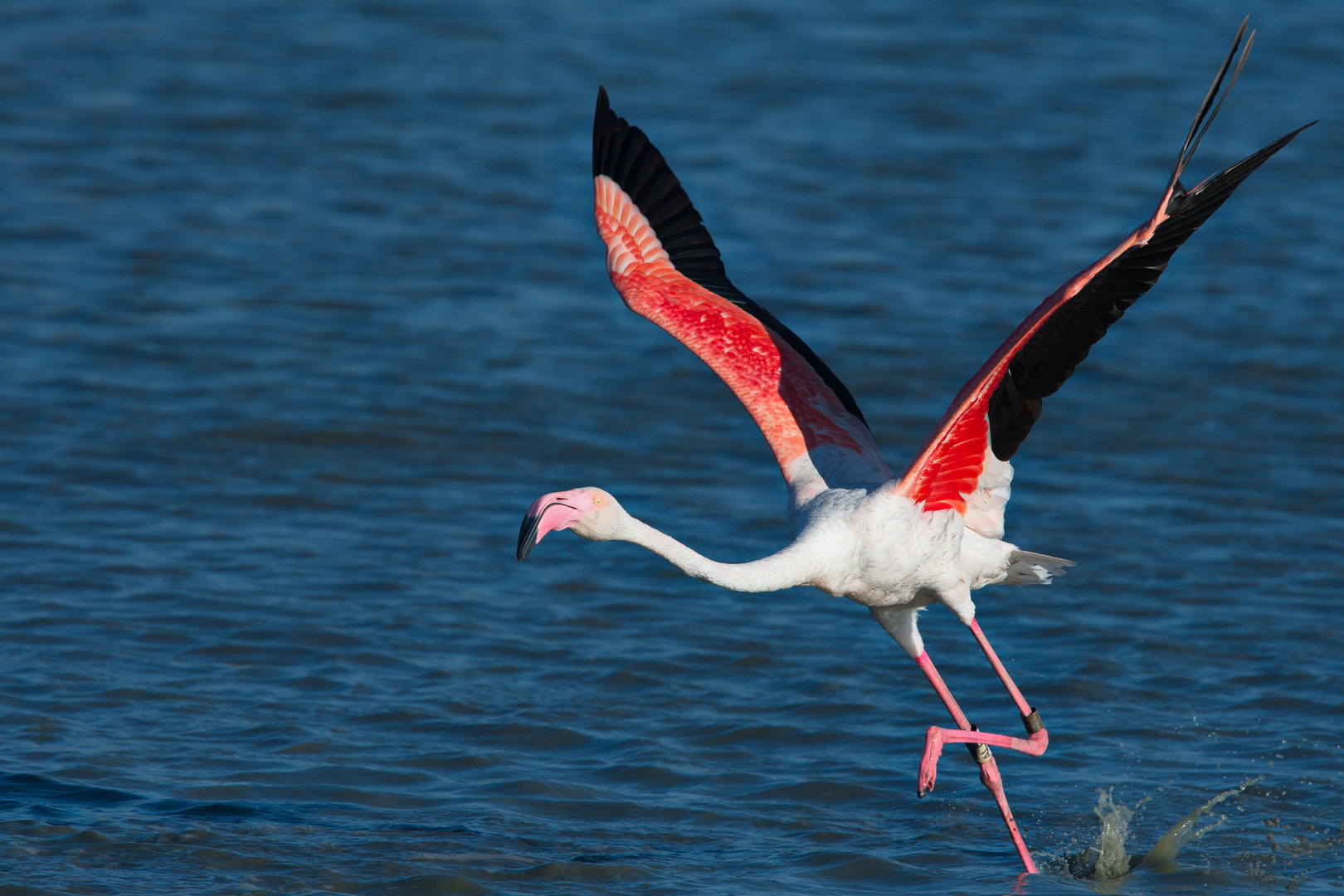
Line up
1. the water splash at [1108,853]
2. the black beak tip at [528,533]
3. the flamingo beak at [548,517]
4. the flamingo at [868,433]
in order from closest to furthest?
the black beak tip at [528,533], the flamingo beak at [548,517], the flamingo at [868,433], the water splash at [1108,853]

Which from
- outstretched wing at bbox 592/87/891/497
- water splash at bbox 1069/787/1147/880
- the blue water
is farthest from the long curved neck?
water splash at bbox 1069/787/1147/880

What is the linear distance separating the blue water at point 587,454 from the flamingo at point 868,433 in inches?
41.3

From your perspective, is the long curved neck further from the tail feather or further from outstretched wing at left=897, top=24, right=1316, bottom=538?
the tail feather

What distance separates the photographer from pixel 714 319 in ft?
28.9

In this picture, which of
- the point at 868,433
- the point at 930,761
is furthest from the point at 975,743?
the point at 868,433

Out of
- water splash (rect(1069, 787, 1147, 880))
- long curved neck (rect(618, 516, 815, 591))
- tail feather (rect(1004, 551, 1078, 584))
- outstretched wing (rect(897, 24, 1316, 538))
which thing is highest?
outstretched wing (rect(897, 24, 1316, 538))

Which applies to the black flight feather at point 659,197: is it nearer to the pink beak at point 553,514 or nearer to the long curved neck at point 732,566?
the long curved neck at point 732,566

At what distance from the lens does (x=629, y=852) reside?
7.37 meters

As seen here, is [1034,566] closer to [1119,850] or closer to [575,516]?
[1119,850]

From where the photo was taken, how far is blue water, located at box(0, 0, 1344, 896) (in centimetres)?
771

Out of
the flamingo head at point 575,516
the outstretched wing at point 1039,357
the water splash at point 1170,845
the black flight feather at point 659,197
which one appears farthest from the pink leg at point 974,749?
the black flight feather at point 659,197

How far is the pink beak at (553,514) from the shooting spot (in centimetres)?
620

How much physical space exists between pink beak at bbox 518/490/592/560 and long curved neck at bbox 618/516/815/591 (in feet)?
0.94

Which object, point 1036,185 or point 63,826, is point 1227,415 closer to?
point 1036,185
